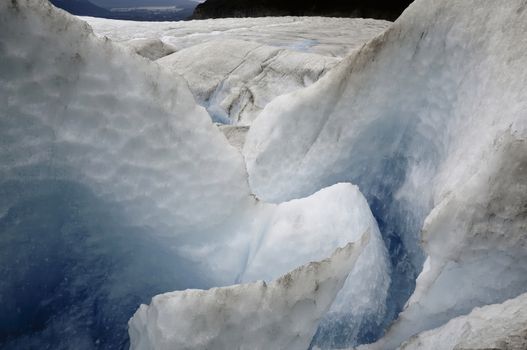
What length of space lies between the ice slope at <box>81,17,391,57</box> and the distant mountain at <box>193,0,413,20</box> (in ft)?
47.9

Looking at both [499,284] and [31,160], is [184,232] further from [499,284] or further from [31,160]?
[499,284]

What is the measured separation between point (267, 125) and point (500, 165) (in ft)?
6.85

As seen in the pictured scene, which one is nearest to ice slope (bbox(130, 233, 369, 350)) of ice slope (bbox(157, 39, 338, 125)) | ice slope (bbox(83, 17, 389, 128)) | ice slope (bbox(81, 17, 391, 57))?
ice slope (bbox(83, 17, 389, 128))

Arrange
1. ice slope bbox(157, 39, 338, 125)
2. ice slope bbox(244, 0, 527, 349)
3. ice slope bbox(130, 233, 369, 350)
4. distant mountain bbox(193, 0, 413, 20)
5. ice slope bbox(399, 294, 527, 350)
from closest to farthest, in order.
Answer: ice slope bbox(399, 294, 527, 350) < ice slope bbox(130, 233, 369, 350) < ice slope bbox(244, 0, 527, 349) < ice slope bbox(157, 39, 338, 125) < distant mountain bbox(193, 0, 413, 20)

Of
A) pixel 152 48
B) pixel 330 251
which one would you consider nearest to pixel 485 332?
pixel 330 251

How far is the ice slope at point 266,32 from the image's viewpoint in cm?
964

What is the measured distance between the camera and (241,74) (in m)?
7.58

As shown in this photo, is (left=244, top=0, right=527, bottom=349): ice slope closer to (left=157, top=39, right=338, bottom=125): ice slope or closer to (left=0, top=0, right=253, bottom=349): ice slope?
(left=0, top=0, right=253, bottom=349): ice slope

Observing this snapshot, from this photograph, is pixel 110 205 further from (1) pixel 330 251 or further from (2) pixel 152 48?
(2) pixel 152 48

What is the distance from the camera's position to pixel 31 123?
1.54 metres

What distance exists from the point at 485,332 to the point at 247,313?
2.27 ft

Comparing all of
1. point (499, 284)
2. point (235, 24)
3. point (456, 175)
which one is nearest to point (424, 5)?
point (456, 175)

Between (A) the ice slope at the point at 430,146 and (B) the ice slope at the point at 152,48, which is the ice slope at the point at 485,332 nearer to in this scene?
(A) the ice slope at the point at 430,146

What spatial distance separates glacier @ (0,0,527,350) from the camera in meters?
1.50
